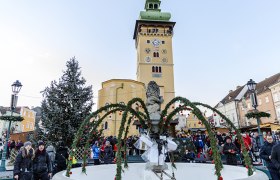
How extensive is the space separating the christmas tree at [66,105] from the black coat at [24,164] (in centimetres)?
884

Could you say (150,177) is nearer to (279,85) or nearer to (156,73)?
(279,85)

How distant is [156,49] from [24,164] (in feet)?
190

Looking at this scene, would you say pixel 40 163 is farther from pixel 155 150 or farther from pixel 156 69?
pixel 156 69

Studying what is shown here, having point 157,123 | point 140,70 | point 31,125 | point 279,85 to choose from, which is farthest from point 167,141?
point 31,125

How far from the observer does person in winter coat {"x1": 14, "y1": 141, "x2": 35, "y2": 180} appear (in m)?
6.46

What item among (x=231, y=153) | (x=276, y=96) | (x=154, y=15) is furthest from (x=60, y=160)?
(x=154, y=15)

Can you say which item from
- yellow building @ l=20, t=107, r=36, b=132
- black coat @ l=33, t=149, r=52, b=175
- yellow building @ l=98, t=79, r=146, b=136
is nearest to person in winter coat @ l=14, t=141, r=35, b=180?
black coat @ l=33, t=149, r=52, b=175

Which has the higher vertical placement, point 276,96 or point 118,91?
point 118,91

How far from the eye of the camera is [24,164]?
21.7ft

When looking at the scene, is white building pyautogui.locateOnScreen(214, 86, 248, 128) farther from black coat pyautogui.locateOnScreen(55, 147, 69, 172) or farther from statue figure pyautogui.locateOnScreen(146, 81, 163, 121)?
statue figure pyautogui.locateOnScreen(146, 81, 163, 121)

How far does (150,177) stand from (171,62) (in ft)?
190

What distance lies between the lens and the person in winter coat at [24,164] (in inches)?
255

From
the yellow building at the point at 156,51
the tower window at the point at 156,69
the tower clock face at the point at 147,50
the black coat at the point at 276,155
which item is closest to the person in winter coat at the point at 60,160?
the black coat at the point at 276,155

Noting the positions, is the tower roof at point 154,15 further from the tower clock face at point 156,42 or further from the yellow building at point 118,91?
the yellow building at point 118,91
